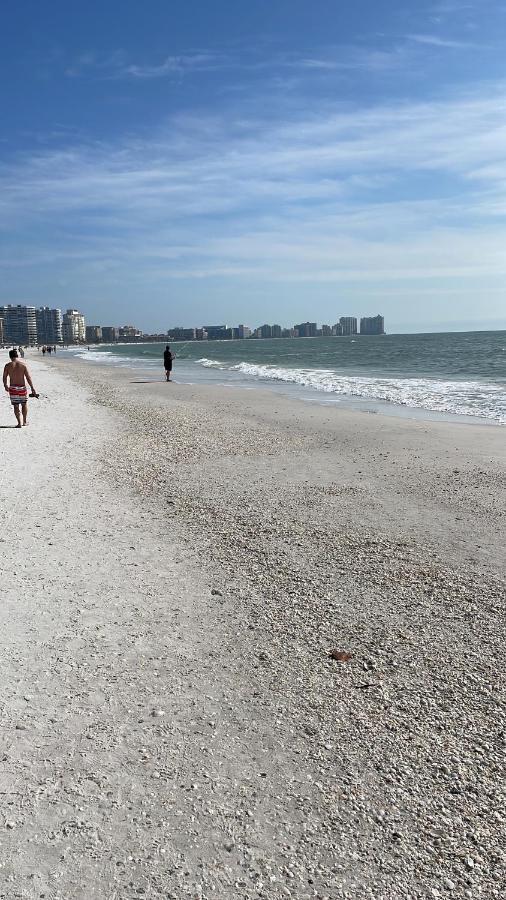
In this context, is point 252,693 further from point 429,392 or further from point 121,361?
point 121,361

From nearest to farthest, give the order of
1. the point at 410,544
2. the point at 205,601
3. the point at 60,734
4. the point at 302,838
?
the point at 302,838 → the point at 60,734 → the point at 205,601 → the point at 410,544

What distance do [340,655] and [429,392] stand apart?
74.8ft

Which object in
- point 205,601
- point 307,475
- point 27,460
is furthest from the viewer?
point 27,460

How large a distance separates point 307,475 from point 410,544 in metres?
3.53

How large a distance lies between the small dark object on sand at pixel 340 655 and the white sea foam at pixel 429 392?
13677mm

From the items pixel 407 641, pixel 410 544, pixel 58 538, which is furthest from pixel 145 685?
pixel 410 544

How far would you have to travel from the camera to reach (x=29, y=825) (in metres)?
2.89

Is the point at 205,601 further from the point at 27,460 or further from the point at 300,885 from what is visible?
the point at 27,460

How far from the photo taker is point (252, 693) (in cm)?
401

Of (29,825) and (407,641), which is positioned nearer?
(29,825)

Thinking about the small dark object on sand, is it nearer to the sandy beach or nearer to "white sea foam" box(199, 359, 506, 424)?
the sandy beach

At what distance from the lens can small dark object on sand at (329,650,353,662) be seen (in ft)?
14.4

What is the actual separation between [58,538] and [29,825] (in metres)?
4.09

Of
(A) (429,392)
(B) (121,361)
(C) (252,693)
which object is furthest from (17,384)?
(B) (121,361)
